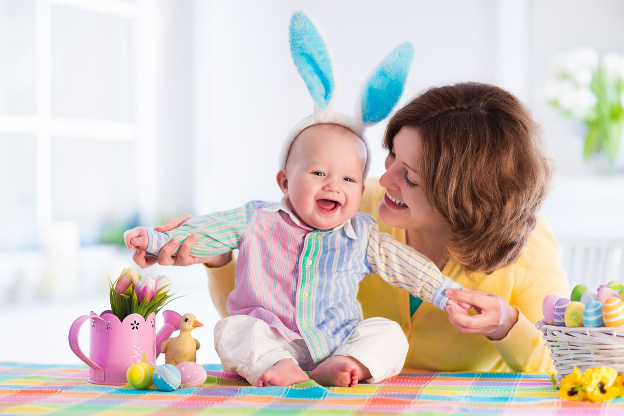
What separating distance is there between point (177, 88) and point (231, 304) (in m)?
2.36

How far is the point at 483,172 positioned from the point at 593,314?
357mm

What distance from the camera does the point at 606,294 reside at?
3.51 ft

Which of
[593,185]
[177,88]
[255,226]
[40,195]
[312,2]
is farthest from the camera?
[312,2]

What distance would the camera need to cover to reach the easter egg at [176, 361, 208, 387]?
43.3 inches

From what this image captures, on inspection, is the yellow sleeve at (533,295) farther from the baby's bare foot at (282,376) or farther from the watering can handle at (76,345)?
the watering can handle at (76,345)

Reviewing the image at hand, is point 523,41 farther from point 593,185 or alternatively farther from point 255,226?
point 255,226

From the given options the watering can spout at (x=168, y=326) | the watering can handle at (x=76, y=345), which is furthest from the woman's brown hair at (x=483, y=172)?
the watering can handle at (x=76, y=345)

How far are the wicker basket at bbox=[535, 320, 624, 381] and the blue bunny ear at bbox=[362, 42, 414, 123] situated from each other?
1.75 ft

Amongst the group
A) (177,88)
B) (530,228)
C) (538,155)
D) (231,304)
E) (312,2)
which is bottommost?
(231,304)

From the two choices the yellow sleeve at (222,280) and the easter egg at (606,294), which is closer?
the easter egg at (606,294)

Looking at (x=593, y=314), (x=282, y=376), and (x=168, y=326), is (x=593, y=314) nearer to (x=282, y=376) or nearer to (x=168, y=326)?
(x=282, y=376)

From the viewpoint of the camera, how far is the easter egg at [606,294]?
1.07 meters

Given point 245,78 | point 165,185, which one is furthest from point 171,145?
point 245,78

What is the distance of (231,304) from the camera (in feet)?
A: 4.30
